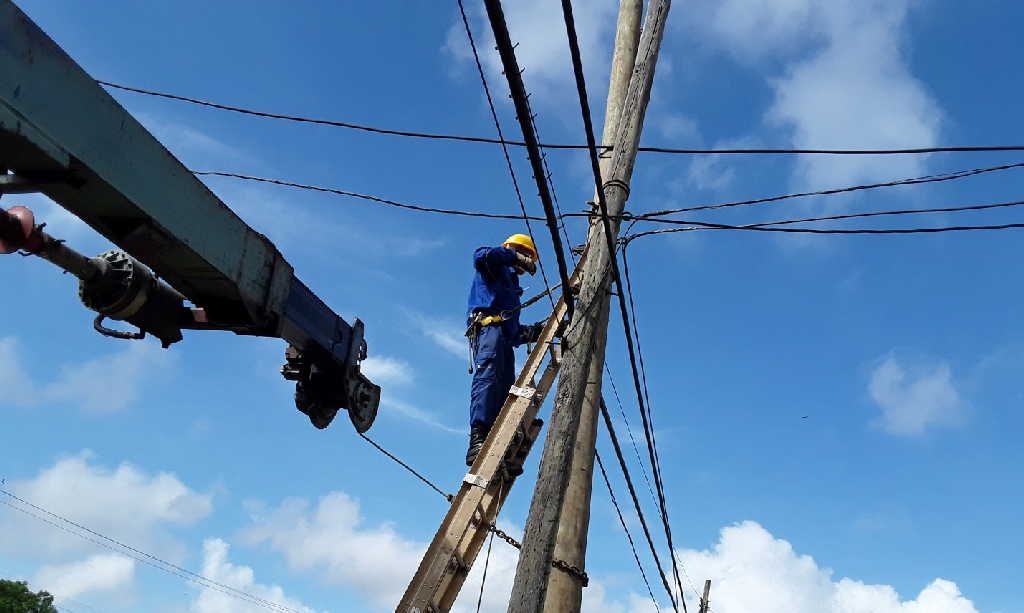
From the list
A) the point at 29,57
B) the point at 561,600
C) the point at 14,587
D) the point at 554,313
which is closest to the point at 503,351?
the point at 554,313

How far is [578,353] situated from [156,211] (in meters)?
3.40

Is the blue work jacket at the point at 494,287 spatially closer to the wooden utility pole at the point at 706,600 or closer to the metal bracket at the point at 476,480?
the metal bracket at the point at 476,480

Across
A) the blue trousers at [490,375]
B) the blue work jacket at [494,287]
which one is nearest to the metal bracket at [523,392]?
the blue trousers at [490,375]

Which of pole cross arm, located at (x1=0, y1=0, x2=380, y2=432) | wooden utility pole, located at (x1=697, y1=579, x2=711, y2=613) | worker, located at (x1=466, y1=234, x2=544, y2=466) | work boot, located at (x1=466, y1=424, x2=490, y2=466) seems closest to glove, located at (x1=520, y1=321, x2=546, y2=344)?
worker, located at (x1=466, y1=234, x2=544, y2=466)

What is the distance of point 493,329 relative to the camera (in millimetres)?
7270

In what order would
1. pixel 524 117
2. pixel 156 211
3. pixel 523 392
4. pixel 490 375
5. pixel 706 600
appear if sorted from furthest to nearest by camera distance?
pixel 706 600
pixel 490 375
pixel 523 392
pixel 524 117
pixel 156 211

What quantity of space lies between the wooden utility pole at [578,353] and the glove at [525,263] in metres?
1.06

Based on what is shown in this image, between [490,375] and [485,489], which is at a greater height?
[490,375]

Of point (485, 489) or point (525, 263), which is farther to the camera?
point (525, 263)

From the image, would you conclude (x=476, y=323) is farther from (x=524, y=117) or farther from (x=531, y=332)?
(x=524, y=117)

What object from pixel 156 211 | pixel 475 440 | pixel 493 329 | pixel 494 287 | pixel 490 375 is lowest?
pixel 156 211

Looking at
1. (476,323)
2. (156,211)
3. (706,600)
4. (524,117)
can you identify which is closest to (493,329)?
(476,323)

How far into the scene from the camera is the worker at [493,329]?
22.6ft

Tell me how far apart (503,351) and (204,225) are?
155 inches
